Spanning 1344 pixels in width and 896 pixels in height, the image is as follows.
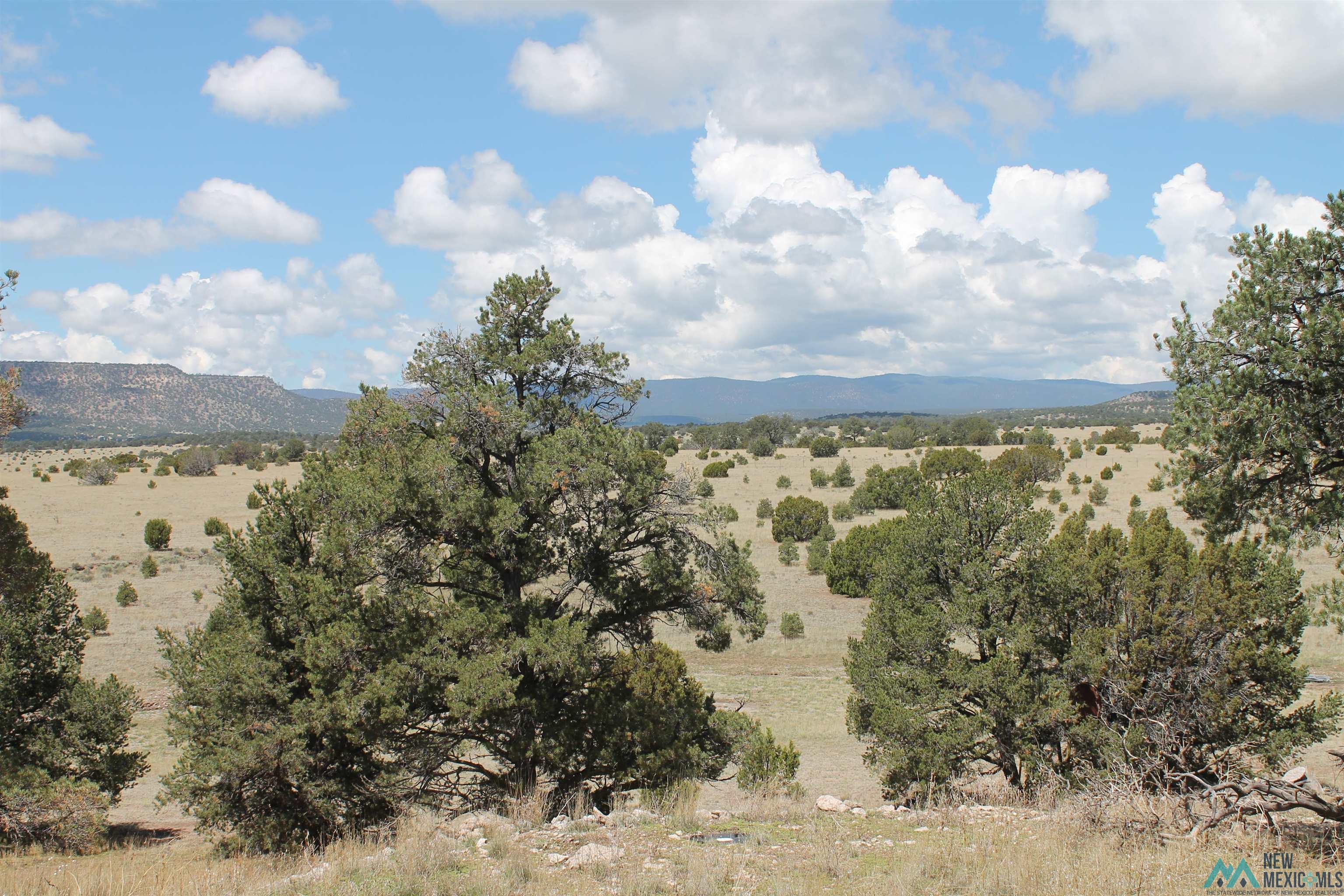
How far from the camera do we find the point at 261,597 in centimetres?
1195

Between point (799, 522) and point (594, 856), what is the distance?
3703 cm

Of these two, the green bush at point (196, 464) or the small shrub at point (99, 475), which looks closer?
the small shrub at point (99, 475)

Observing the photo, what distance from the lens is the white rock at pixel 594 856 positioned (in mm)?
7910

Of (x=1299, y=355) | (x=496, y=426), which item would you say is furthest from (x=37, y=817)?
(x=1299, y=355)

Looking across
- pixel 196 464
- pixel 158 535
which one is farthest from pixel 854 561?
pixel 196 464

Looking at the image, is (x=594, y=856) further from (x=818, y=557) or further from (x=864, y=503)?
(x=864, y=503)

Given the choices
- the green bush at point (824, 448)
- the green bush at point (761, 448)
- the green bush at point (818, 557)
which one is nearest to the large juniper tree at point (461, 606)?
the green bush at point (818, 557)

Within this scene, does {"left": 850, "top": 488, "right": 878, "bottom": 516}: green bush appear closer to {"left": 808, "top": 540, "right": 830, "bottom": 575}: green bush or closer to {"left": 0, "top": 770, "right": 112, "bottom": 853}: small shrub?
{"left": 808, "top": 540, "right": 830, "bottom": 575}: green bush

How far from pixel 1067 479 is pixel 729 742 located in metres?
50.0

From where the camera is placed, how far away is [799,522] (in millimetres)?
44344

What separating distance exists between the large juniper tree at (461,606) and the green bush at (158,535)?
34670 mm

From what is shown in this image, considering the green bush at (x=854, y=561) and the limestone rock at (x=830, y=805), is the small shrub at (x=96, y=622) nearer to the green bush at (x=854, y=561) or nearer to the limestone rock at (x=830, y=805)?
the limestone rock at (x=830, y=805)

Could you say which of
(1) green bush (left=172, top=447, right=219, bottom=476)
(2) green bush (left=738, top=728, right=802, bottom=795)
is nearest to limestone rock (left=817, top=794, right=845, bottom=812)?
(2) green bush (left=738, top=728, right=802, bottom=795)

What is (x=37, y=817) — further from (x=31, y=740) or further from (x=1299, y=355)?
(x=1299, y=355)
